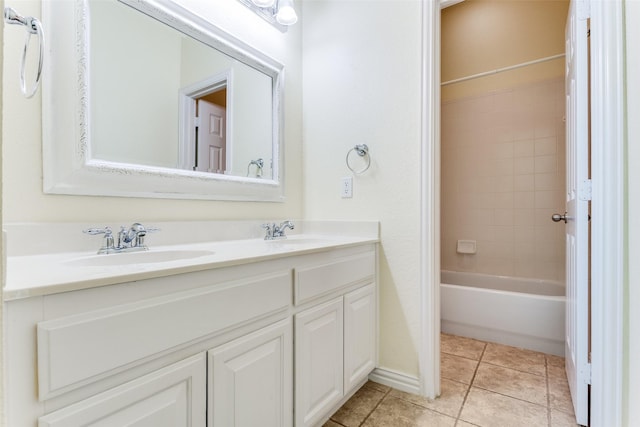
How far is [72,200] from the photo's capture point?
109 centimetres

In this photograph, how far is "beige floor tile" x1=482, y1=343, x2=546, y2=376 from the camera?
6.15ft

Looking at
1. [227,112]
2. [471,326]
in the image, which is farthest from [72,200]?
[471,326]

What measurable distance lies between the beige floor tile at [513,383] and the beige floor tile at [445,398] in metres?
0.11

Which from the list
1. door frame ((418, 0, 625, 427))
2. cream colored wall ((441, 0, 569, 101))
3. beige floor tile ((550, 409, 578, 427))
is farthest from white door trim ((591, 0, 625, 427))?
cream colored wall ((441, 0, 569, 101))

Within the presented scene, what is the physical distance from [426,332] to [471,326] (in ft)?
3.00

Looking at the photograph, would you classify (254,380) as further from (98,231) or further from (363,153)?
(363,153)

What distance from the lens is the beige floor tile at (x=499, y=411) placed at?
1394 millimetres

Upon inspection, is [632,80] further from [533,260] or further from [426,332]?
[533,260]

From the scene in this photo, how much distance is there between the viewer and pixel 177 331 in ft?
2.59

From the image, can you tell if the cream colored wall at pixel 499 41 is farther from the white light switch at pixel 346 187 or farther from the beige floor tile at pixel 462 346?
the beige floor tile at pixel 462 346

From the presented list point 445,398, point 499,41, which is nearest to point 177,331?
point 445,398

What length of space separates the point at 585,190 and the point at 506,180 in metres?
1.52

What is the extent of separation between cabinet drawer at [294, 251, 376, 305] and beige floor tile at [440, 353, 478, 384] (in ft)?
2.42

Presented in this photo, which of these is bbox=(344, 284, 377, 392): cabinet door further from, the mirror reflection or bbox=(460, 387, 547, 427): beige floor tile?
the mirror reflection
